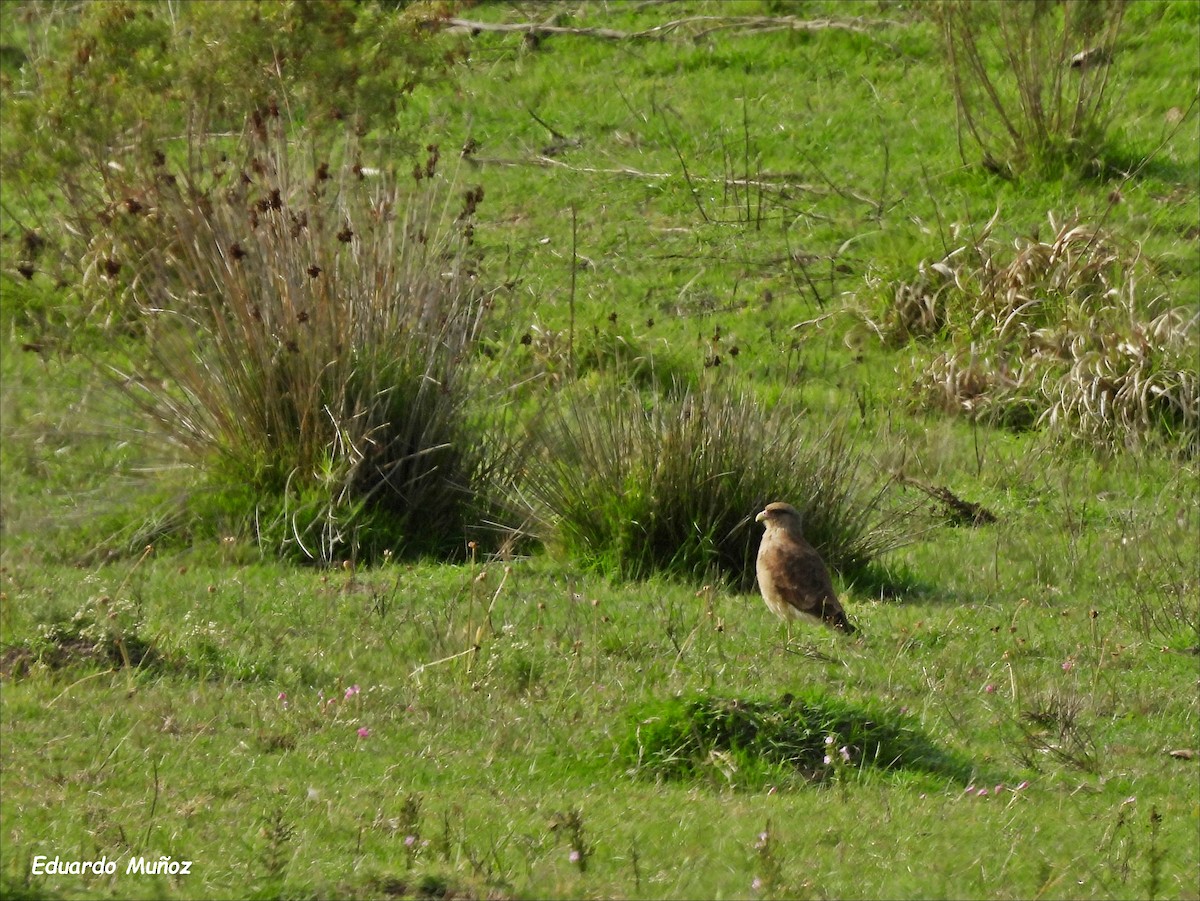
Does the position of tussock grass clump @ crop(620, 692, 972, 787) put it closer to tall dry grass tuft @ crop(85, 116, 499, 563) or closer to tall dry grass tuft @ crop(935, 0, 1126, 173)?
tall dry grass tuft @ crop(85, 116, 499, 563)

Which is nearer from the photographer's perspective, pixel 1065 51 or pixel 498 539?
pixel 498 539

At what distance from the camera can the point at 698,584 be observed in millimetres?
9445

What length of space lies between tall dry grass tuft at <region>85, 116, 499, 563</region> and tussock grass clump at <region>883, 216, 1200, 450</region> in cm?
440

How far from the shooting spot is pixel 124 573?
9.48 m

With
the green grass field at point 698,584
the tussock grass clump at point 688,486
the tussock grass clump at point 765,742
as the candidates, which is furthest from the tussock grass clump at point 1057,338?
the tussock grass clump at point 765,742

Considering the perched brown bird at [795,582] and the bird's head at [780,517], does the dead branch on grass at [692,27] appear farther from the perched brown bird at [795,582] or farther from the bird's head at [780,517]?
the perched brown bird at [795,582]

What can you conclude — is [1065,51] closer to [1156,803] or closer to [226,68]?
[226,68]

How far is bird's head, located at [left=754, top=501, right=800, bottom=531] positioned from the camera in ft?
29.0

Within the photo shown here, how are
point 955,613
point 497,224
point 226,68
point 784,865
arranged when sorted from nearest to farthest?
point 784,865 < point 955,613 < point 226,68 < point 497,224

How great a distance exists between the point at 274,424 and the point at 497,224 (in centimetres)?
661

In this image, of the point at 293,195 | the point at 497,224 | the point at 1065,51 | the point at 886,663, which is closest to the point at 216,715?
the point at 886,663

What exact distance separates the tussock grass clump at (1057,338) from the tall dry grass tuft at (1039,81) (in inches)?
60.9

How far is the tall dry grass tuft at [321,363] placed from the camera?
10086mm

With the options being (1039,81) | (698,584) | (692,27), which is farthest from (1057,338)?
(692,27)
